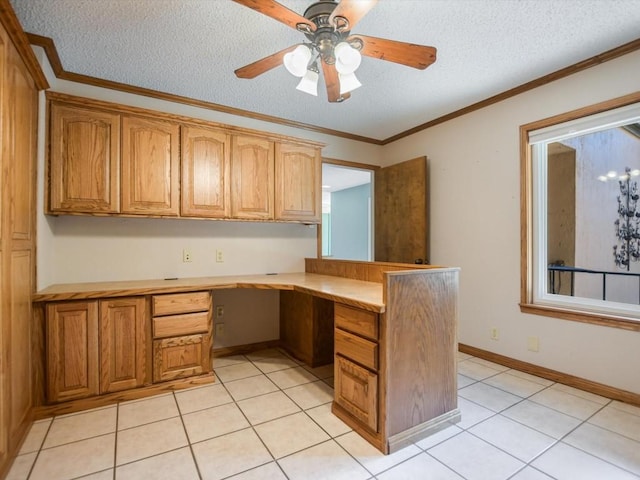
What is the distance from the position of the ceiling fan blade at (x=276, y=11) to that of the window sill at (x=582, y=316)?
8.85ft

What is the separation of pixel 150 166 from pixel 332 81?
1621mm

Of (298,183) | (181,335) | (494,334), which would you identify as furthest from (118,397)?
(494,334)

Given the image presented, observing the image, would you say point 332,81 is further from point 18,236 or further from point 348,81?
point 18,236

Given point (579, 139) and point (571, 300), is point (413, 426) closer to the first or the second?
point (571, 300)

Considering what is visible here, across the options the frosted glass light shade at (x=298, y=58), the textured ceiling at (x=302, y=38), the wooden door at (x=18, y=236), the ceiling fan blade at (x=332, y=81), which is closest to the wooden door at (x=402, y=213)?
the textured ceiling at (x=302, y=38)

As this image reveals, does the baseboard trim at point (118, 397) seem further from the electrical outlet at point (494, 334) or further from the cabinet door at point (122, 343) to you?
the electrical outlet at point (494, 334)

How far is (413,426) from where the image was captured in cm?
181

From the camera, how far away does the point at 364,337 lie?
1838 mm

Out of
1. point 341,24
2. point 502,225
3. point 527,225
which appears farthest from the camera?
point 502,225

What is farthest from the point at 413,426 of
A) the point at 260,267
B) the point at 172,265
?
the point at 172,265

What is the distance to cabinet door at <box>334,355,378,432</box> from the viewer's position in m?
1.76

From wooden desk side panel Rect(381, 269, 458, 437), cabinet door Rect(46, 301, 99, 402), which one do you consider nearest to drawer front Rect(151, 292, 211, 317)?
cabinet door Rect(46, 301, 99, 402)

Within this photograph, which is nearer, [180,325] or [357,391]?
[357,391]

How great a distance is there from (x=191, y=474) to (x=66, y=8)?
263 centimetres
